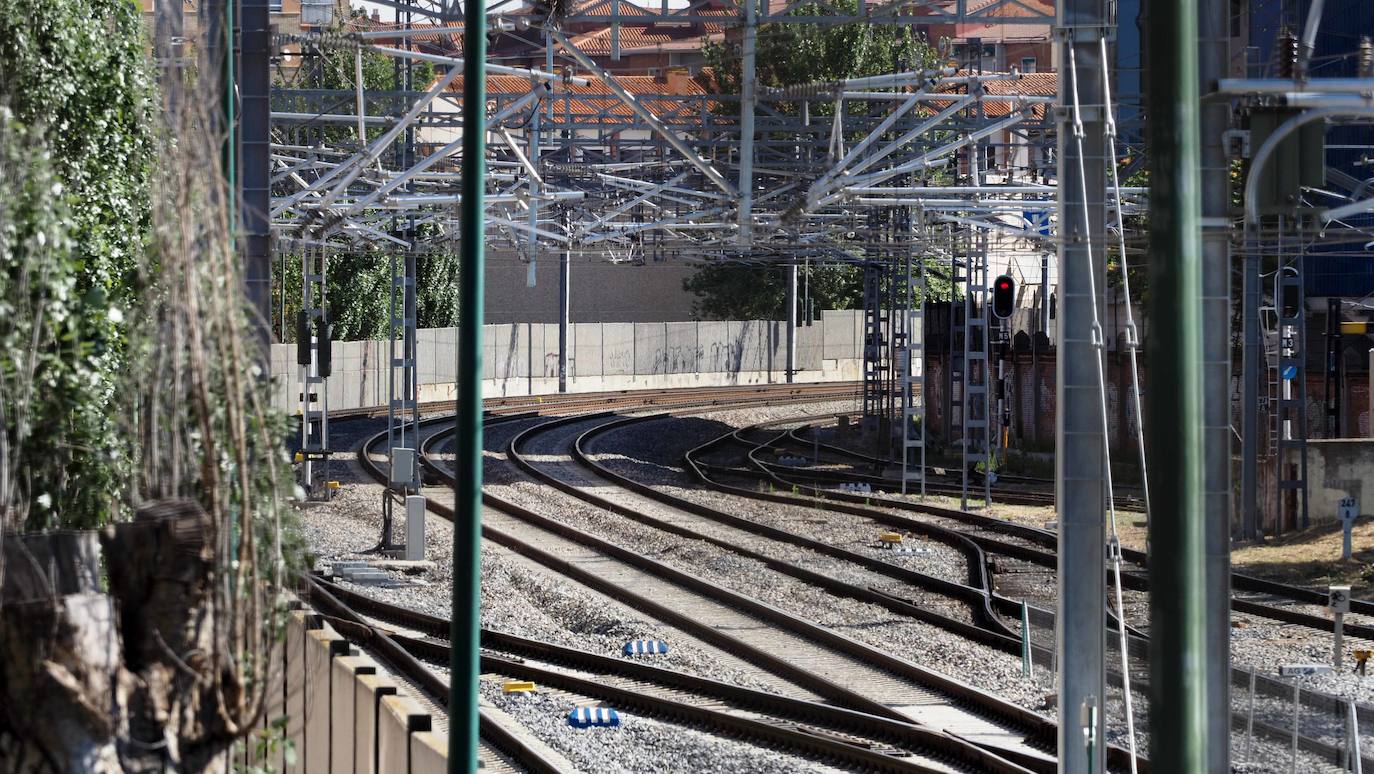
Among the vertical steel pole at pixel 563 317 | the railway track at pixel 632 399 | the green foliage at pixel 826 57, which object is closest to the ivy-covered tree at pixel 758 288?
the railway track at pixel 632 399

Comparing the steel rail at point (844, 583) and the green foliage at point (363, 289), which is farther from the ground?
the green foliage at point (363, 289)

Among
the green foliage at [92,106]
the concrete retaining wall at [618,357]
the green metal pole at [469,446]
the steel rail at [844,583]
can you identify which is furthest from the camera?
the concrete retaining wall at [618,357]

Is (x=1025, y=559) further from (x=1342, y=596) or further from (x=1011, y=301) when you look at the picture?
(x=1342, y=596)

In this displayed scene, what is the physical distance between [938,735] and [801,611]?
580cm

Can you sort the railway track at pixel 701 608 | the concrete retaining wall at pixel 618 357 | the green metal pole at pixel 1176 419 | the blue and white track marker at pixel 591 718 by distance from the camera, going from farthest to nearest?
the concrete retaining wall at pixel 618 357, the railway track at pixel 701 608, the blue and white track marker at pixel 591 718, the green metal pole at pixel 1176 419

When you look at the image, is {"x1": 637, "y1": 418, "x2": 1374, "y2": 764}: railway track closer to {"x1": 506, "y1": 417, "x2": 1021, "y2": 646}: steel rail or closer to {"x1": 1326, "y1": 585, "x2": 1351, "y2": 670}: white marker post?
{"x1": 506, "y1": 417, "x2": 1021, "y2": 646}: steel rail

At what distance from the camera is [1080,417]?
8.65 meters

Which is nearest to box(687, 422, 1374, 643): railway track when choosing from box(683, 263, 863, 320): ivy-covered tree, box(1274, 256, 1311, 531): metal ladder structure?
box(1274, 256, 1311, 531): metal ladder structure

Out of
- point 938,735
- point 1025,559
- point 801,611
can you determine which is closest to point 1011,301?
point 1025,559

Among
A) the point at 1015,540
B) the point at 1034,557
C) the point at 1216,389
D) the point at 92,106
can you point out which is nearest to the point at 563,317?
the point at 1015,540

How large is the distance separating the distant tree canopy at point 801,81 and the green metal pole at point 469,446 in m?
48.0

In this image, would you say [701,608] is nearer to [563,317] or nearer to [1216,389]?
[1216,389]

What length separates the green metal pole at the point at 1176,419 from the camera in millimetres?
4367

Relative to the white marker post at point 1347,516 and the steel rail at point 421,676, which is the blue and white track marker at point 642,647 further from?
the white marker post at point 1347,516
